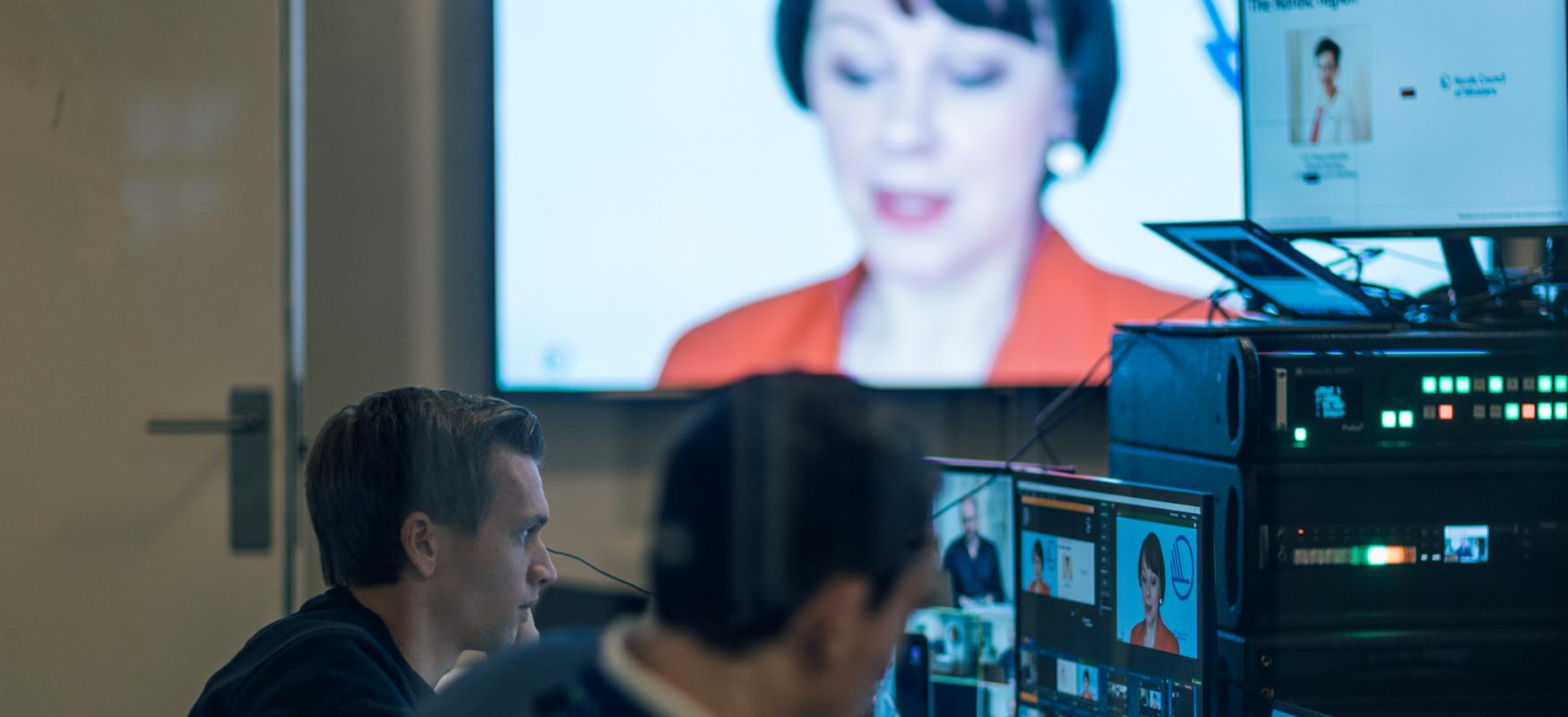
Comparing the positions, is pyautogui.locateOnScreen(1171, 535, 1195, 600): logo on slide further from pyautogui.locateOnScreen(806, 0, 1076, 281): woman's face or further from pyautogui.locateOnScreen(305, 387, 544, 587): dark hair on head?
pyautogui.locateOnScreen(806, 0, 1076, 281): woman's face

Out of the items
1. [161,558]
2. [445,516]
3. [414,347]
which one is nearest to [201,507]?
[161,558]

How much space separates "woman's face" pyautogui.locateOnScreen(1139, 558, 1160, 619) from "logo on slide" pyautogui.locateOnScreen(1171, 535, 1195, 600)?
28 millimetres

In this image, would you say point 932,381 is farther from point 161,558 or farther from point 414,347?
point 161,558

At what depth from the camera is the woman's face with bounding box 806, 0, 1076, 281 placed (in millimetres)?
2695

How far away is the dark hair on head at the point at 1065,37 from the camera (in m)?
2.69

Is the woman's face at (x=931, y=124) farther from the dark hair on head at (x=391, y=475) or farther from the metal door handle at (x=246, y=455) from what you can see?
the dark hair on head at (x=391, y=475)

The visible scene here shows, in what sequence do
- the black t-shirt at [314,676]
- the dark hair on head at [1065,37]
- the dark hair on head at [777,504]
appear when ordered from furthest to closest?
the dark hair on head at [1065,37] → the black t-shirt at [314,676] → the dark hair on head at [777,504]

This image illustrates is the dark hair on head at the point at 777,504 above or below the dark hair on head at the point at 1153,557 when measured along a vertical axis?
above

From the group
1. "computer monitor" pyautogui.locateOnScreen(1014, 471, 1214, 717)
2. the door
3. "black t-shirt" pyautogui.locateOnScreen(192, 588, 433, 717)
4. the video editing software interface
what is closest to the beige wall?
the door

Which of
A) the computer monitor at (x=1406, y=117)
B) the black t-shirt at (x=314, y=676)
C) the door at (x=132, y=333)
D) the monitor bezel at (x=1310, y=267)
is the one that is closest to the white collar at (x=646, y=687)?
the black t-shirt at (x=314, y=676)

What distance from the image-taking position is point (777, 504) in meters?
0.78

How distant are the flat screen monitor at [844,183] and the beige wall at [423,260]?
7cm

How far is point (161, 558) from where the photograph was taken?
2498mm

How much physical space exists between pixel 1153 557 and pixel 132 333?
6.03 ft
